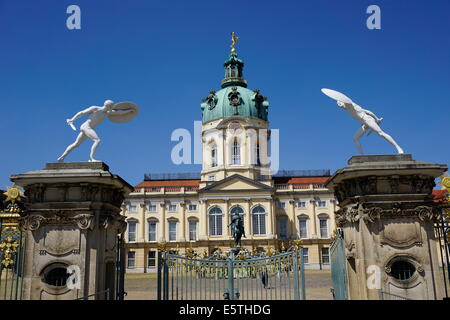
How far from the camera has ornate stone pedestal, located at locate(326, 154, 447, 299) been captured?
894 cm

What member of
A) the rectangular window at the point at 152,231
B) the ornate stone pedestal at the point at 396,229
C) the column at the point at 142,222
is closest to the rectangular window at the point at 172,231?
the rectangular window at the point at 152,231

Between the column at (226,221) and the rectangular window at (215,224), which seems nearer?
the column at (226,221)

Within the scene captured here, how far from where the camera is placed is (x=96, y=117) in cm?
1018

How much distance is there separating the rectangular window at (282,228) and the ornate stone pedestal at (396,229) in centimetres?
4462

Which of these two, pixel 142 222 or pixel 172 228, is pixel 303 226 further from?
pixel 142 222

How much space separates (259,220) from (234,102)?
603 inches

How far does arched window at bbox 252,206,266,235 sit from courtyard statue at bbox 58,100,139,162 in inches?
1641

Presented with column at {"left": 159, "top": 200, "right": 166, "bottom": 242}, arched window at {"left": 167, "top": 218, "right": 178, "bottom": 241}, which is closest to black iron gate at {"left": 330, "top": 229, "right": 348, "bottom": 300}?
arched window at {"left": 167, "top": 218, "right": 178, "bottom": 241}

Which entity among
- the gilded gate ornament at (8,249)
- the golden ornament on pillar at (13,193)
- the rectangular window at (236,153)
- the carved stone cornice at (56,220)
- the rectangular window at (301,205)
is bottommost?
the gilded gate ornament at (8,249)

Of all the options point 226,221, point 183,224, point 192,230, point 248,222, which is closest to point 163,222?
point 183,224

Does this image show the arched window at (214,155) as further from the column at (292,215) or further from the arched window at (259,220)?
the column at (292,215)

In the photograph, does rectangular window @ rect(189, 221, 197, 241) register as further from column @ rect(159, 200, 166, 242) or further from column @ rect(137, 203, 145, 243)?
column @ rect(137, 203, 145, 243)

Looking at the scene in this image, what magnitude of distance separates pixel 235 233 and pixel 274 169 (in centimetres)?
2450

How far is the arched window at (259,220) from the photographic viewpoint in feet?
166
